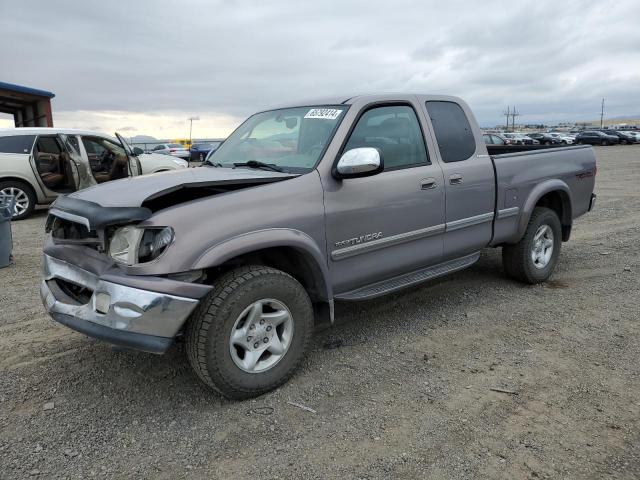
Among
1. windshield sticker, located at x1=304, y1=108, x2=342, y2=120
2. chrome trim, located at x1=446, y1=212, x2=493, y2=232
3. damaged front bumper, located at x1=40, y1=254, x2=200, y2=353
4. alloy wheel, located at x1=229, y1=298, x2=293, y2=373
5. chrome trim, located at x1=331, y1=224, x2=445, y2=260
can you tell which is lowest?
alloy wheel, located at x1=229, y1=298, x2=293, y2=373

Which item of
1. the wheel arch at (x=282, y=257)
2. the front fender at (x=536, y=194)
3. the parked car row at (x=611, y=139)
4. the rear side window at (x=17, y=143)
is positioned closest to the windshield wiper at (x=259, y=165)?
the wheel arch at (x=282, y=257)

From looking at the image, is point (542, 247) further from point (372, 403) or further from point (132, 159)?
point (132, 159)

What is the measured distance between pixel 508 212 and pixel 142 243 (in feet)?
11.3

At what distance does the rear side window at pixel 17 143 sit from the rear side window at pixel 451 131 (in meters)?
8.51

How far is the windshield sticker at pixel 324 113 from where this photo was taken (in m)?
3.83

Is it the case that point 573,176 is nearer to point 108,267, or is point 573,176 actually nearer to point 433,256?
point 433,256

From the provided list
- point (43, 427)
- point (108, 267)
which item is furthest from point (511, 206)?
point (43, 427)

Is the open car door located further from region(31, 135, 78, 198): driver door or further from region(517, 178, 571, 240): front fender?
region(517, 178, 571, 240): front fender

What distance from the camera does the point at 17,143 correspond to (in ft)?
32.3

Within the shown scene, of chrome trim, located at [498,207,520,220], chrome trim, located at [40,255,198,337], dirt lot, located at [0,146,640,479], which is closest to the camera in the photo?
dirt lot, located at [0,146,640,479]

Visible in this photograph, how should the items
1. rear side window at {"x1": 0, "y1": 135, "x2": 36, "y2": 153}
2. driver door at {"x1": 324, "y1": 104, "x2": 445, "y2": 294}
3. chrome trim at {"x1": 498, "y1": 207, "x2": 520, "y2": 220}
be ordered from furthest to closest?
rear side window at {"x1": 0, "y1": 135, "x2": 36, "y2": 153}, chrome trim at {"x1": 498, "y1": 207, "x2": 520, "y2": 220}, driver door at {"x1": 324, "y1": 104, "x2": 445, "y2": 294}

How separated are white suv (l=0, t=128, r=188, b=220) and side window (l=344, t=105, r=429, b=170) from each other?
A: 7.35 metres

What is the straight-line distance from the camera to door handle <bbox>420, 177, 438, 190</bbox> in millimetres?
4035

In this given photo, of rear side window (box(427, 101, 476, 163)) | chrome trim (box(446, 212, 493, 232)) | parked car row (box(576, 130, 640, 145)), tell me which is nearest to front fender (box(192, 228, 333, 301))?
chrome trim (box(446, 212, 493, 232))
